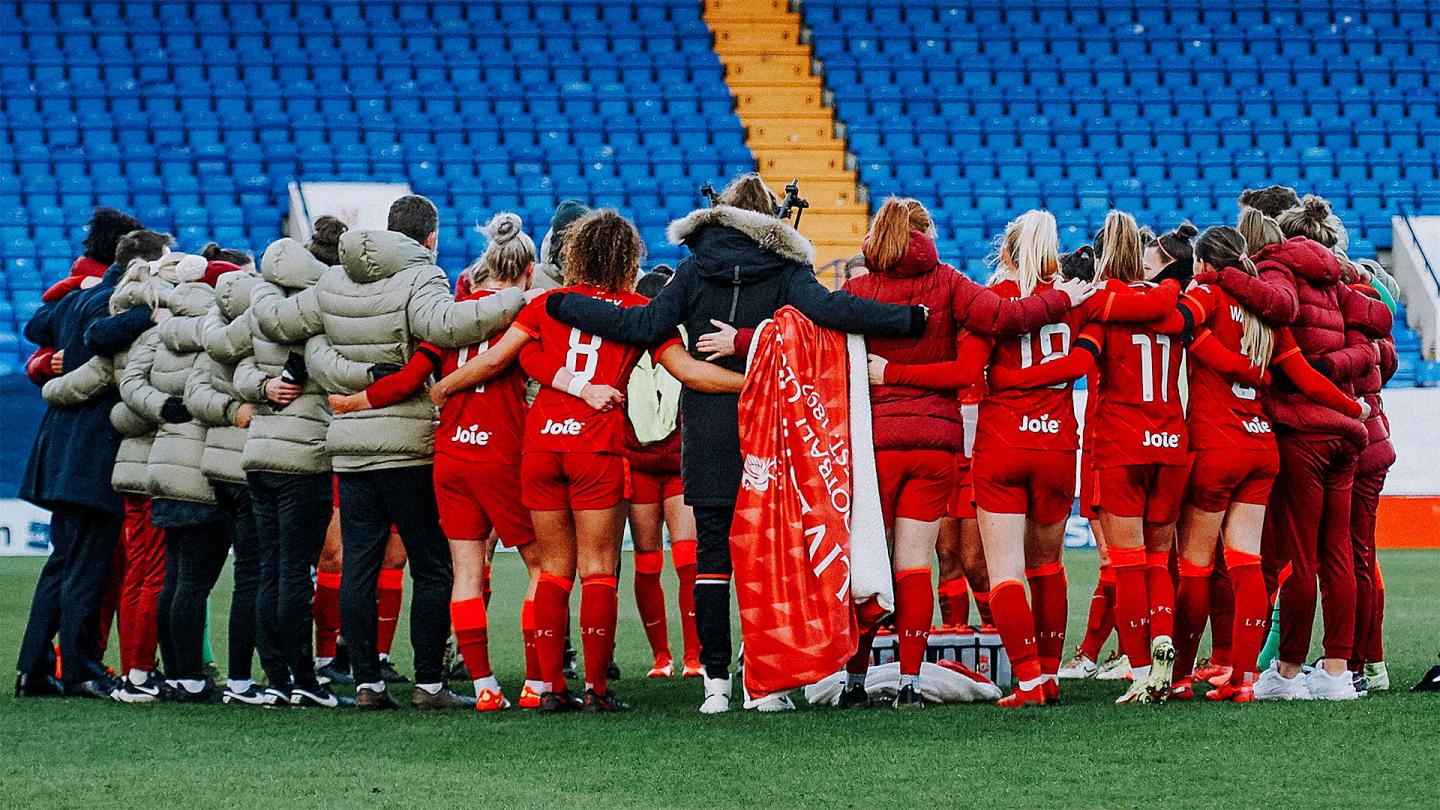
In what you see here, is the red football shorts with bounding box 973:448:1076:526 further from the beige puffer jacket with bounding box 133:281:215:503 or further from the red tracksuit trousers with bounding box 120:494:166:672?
the red tracksuit trousers with bounding box 120:494:166:672

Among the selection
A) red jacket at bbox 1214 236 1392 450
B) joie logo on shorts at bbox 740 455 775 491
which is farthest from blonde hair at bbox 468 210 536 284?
red jacket at bbox 1214 236 1392 450

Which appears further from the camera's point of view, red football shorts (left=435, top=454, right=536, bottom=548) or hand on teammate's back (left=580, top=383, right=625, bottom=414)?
red football shorts (left=435, top=454, right=536, bottom=548)

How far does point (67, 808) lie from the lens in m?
4.59

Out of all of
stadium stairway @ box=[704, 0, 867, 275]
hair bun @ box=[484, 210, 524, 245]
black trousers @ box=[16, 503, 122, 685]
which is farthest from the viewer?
stadium stairway @ box=[704, 0, 867, 275]

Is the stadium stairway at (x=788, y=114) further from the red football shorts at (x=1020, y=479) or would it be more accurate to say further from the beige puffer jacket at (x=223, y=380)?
the red football shorts at (x=1020, y=479)

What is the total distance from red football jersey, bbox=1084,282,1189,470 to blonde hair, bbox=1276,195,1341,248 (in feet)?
2.50

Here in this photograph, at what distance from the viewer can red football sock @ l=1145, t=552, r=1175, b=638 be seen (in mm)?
6262

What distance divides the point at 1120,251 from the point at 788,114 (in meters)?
15.3

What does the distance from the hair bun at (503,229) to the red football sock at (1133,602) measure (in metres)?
2.44

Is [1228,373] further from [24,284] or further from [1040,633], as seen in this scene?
[24,284]

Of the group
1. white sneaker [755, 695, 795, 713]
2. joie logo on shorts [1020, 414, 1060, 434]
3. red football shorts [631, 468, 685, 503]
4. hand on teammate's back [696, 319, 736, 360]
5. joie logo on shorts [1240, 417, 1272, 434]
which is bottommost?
white sneaker [755, 695, 795, 713]

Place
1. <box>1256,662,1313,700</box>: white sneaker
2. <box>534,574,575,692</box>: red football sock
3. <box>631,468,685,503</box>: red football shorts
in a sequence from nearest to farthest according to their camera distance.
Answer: <box>534,574,575,692</box>: red football sock < <box>1256,662,1313,700</box>: white sneaker < <box>631,468,685,503</box>: red football shorts

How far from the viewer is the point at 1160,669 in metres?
6.19

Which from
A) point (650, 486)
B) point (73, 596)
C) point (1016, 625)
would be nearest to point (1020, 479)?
point (1016, 625)
